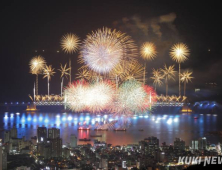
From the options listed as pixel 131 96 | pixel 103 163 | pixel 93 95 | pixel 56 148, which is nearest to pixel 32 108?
pixel 93 95

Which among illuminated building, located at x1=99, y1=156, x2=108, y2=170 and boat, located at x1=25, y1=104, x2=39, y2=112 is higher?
boat, located at x1=25, y1=104, x2=39, y2=112

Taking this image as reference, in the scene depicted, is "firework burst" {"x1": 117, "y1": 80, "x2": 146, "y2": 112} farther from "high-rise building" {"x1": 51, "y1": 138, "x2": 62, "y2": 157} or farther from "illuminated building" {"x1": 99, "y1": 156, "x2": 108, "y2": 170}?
"illuminated building" {"x1": 99, "y1": 156, "x2": 108, "y2": 170}

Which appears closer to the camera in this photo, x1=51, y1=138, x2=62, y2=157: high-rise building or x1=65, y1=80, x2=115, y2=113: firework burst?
x1=51, y1=138, x2=62, y2=157: high-rise building

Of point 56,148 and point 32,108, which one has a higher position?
point 32,108

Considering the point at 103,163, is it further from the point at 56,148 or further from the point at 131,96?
the point at 131,96

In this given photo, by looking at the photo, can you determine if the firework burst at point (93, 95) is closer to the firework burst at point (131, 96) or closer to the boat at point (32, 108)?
the firework burst at point (131, 96)

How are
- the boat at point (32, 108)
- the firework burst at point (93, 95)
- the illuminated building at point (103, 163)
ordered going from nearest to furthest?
the illuminated building at point (103, 163)
the firework burst at point (93, 95)
the boat at point (32, 108)

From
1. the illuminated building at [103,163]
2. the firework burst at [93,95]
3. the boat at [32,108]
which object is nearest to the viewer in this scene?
the illuminated building at [103,163]

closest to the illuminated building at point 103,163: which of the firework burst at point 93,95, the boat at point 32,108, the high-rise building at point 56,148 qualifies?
the high-rise building at point 56,148

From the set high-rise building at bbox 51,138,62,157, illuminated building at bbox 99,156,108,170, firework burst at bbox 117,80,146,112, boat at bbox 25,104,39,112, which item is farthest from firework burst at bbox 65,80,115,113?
boat at bbox 25,104,39,112

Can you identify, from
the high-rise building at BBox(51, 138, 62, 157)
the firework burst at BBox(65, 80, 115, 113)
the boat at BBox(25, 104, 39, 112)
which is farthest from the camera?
the boat at BBox(25, 104, 39, 112)

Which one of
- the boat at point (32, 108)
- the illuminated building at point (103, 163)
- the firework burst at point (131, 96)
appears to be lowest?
the illuminated building at point (103, 163)

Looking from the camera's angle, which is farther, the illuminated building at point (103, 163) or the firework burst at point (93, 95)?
the firework burst at point (93, 95)

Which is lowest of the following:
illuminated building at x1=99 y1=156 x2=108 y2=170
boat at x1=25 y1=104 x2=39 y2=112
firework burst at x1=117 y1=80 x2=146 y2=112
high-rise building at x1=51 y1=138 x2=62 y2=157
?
illuminated building at x1=99 y1=156 x2=108 y2=170
